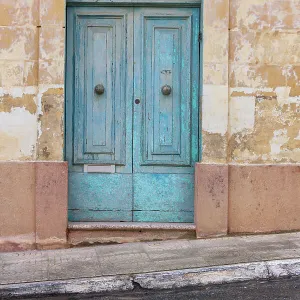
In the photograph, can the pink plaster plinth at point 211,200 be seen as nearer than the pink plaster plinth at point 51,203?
No

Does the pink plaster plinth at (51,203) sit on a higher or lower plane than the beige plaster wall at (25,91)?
lower

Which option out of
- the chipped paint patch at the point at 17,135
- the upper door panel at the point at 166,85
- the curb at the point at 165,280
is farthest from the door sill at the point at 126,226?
the curb at the point at 165,280

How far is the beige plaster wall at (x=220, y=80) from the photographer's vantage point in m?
7.38

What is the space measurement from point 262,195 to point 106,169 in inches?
73.5

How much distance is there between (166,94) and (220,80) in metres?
0.67

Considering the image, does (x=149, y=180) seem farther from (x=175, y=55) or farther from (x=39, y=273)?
(x=39, y=273)

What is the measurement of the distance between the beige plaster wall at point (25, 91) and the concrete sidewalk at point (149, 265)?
1.21 metres

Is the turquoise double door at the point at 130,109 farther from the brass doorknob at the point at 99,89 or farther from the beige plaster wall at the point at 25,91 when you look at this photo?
the beige plaster wall at the point at 25,91

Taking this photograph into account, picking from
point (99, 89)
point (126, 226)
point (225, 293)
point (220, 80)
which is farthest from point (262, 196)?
point (99, 89)

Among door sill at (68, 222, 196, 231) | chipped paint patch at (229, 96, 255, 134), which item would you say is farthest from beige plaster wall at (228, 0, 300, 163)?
door sill at (68, 222, 196, 231)

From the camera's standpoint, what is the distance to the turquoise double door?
25.2 ft

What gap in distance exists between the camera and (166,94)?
7.68 meters

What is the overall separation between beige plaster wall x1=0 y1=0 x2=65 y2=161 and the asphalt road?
215 centimetres

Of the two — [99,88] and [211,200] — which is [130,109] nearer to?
[99,88]
